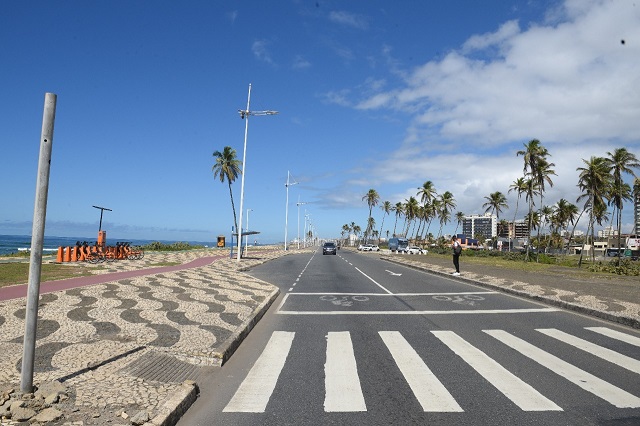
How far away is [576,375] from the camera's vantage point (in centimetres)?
589

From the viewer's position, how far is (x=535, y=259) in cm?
5141

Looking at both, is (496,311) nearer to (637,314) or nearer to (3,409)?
(637,314)

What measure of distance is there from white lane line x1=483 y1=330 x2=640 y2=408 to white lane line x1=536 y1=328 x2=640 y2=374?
75 cm

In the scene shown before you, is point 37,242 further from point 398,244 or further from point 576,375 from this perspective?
point 398,244

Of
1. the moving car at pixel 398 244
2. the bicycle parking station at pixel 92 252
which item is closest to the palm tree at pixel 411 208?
the moving car at pixel 398 244

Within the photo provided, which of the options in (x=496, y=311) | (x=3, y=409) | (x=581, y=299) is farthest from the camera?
(x=581, y=299)

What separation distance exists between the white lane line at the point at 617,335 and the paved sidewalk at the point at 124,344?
692 centimetres

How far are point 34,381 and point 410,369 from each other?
457 centimetres

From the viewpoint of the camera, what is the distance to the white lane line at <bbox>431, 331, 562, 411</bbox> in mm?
4828

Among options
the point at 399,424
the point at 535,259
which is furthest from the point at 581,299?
the point at 535,259

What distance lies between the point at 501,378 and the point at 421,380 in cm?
106

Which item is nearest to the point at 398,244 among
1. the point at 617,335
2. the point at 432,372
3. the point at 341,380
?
the point at 617,335

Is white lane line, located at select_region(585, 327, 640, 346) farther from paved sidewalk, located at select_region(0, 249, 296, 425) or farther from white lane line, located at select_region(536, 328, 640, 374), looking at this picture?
paved sidewalk, located at select_region(0, 249, 296, 425)

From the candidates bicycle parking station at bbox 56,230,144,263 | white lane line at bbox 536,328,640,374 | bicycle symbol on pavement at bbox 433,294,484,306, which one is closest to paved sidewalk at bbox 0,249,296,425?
bicycle symbol on pavement at bbox 433,294,484,306
